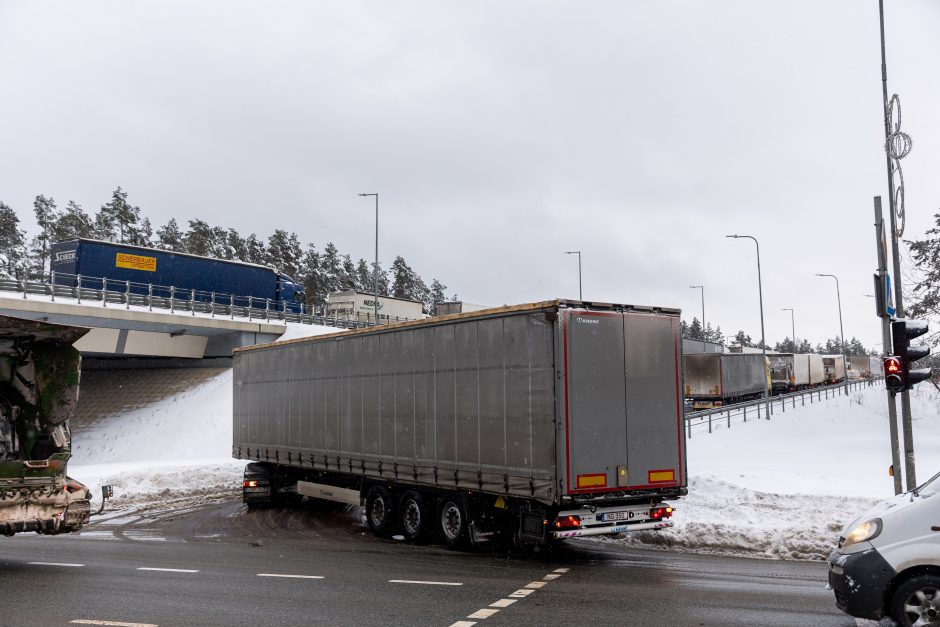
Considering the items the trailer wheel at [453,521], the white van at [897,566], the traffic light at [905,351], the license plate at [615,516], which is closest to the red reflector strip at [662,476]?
the license plate at [615,516]

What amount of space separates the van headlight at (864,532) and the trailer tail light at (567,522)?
4.39 meters

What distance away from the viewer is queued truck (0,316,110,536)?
9875 millimetres

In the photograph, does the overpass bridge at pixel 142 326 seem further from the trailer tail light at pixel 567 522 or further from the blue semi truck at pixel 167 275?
the trailer tail light at pixel 567 522

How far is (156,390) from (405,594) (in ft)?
114

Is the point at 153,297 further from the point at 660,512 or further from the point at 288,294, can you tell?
the point at 660,512

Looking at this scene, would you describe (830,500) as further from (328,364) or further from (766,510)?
(328,364)

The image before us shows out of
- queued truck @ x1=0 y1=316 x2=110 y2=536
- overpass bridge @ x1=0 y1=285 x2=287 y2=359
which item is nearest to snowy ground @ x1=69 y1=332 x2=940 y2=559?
overpass bridge @ x1=0 y1=285 x2=287 y2=359

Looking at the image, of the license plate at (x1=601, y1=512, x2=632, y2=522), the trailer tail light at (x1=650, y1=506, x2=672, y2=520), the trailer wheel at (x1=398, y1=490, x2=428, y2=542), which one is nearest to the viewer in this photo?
the license plate at (x1=601, y1=512, x2=632, y2=522)

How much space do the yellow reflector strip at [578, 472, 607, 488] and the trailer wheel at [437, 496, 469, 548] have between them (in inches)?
90.4

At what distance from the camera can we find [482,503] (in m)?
11.8

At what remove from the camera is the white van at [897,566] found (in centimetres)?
614

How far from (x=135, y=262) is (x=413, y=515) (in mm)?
34299

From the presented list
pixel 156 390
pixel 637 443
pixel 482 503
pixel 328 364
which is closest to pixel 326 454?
pixel 328 364

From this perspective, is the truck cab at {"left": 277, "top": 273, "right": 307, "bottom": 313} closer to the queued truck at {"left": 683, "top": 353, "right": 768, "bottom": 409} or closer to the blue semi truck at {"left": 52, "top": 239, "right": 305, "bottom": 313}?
the blue semi truck at {"left": 52, "top": 239, "right": 305, "bottom": 313}
